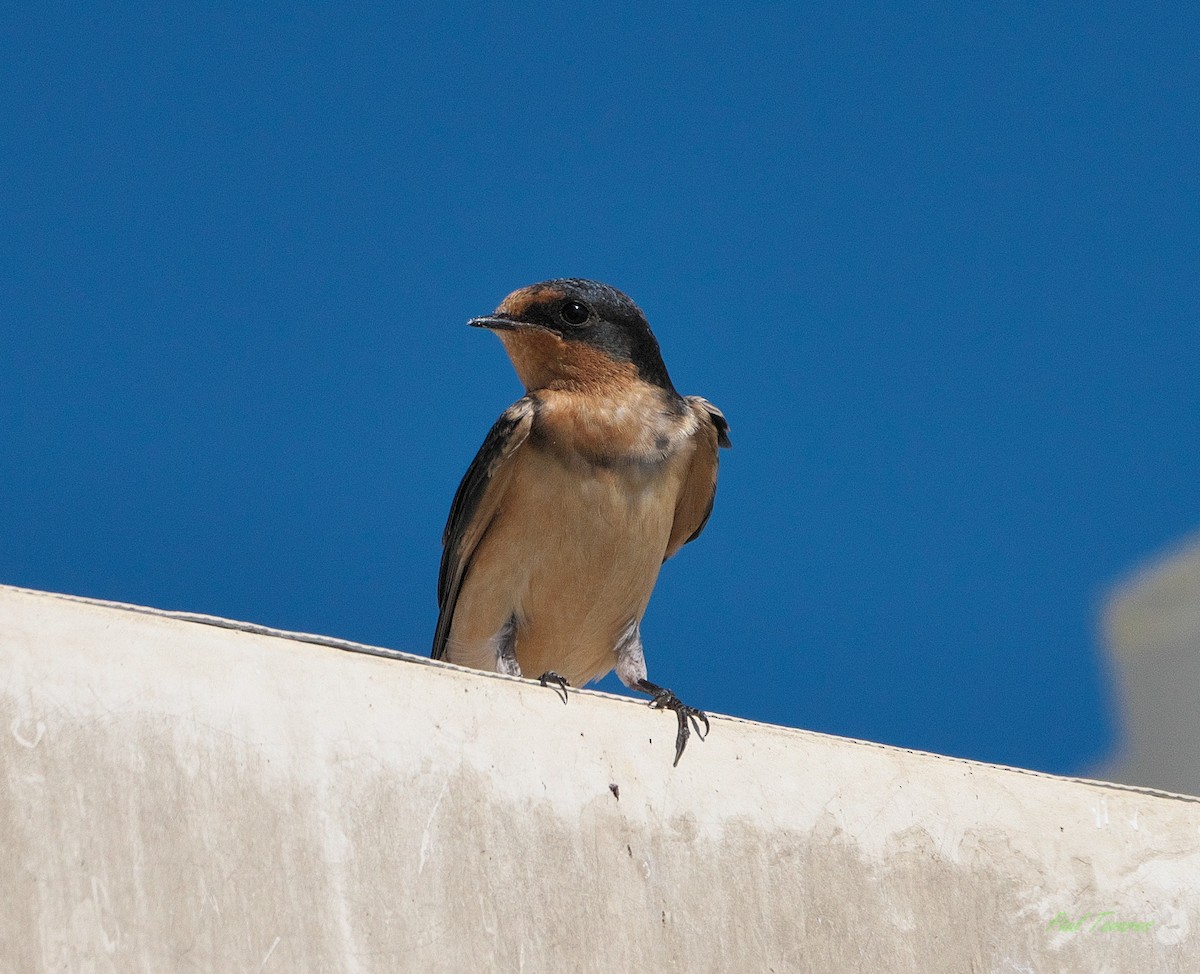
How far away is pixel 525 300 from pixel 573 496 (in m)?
0.87

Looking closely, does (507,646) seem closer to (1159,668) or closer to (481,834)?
(481,834)

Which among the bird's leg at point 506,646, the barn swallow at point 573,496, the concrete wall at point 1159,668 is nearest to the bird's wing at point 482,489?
the barn swallow at point 573,496

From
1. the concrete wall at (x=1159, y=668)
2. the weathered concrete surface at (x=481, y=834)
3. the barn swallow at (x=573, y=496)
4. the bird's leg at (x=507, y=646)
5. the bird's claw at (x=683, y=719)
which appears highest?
the concrete wall at (x=1159, y=668)

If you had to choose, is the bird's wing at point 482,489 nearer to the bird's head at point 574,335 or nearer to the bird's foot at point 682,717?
the bird's head at point 574,335

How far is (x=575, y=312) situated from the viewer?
510cm

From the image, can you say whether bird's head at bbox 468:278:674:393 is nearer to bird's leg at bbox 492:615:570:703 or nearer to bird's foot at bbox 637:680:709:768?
bird's leg at bbox 492:615:570:703

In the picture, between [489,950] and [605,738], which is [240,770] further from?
[605,738]

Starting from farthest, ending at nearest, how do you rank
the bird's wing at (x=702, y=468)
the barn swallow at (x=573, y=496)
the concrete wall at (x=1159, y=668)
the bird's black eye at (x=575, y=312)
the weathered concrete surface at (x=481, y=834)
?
the concrete wall at (x=1159, y=668)
the bird's black eye at (x=575, y=312)
the bird's wing at (x=702, y=468)
the barn swallow at (x=573, y=496)
the weathered concrete surface at (x=481, y=834)

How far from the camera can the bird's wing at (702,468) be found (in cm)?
A: 497

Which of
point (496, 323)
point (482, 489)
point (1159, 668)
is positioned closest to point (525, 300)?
point (496, 323)

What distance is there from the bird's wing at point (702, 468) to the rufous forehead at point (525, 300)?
22.7 inches

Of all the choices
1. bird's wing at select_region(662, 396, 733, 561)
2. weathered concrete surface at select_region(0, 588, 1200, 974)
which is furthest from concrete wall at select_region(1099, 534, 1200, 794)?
weathered concrete surface at select_region(0, 588, 1200, 974)

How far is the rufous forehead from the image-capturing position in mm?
5117

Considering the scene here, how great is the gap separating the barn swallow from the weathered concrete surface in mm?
1407
